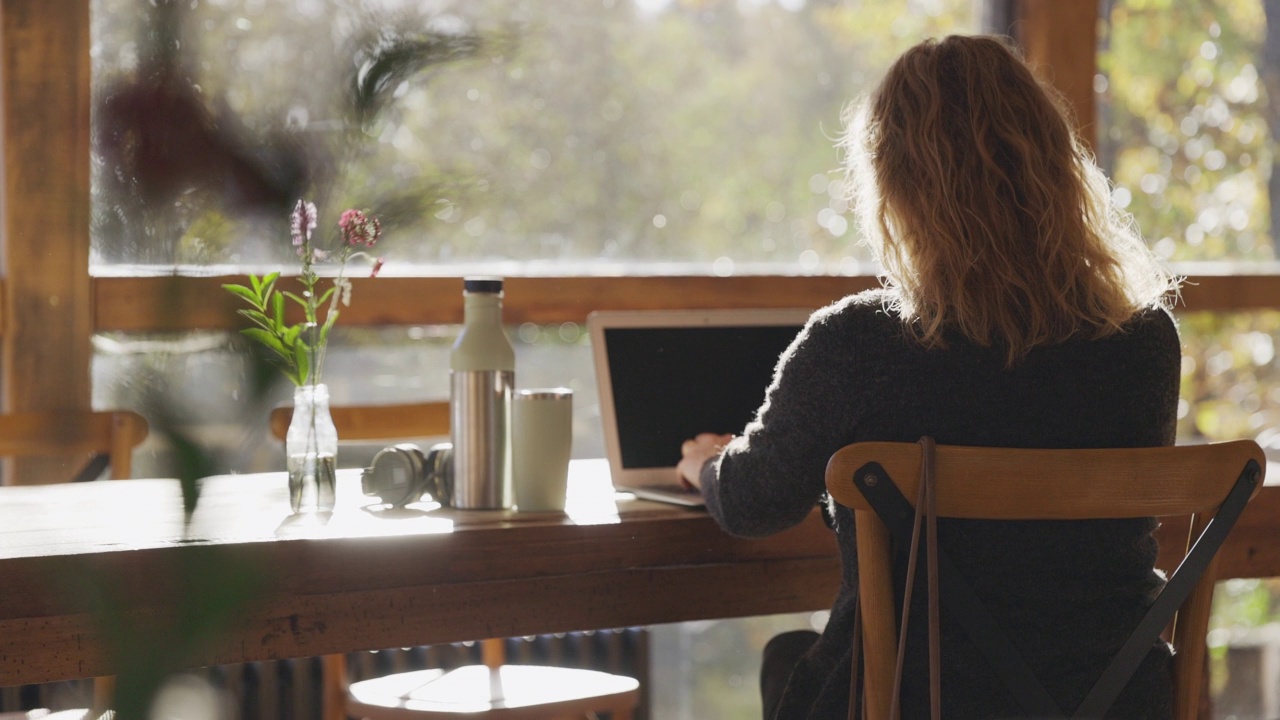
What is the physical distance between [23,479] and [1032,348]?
1.82 m

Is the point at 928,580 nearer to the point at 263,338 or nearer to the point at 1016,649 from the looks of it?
the point at 1016,649

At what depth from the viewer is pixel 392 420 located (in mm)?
2219

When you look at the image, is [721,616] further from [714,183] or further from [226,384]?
[714,183]

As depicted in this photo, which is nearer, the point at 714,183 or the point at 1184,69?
the point at 714,183

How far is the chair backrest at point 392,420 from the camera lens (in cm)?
219

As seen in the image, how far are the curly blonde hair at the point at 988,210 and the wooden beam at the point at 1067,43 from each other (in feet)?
7.10

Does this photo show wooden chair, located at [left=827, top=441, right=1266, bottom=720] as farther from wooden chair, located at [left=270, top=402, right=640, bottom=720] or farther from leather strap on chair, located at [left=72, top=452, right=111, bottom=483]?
leather strap on chair, located at [left=72, top=452, right=111, bottom=483]

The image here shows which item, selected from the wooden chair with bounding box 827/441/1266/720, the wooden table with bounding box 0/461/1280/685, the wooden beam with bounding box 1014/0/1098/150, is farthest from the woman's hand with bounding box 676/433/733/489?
the wooden beam with bounding box 1014/0/1098/150

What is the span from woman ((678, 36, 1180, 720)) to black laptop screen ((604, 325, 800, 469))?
430 millimetres

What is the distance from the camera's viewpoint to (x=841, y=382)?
50.3 inches

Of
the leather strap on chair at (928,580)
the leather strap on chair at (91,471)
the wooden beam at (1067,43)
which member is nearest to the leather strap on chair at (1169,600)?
the leather strap on chair at (928,580)

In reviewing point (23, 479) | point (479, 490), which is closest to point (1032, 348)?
point (479, 490)

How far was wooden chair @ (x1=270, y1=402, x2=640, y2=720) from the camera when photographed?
1738 mm

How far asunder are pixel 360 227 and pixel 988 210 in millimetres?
1028
